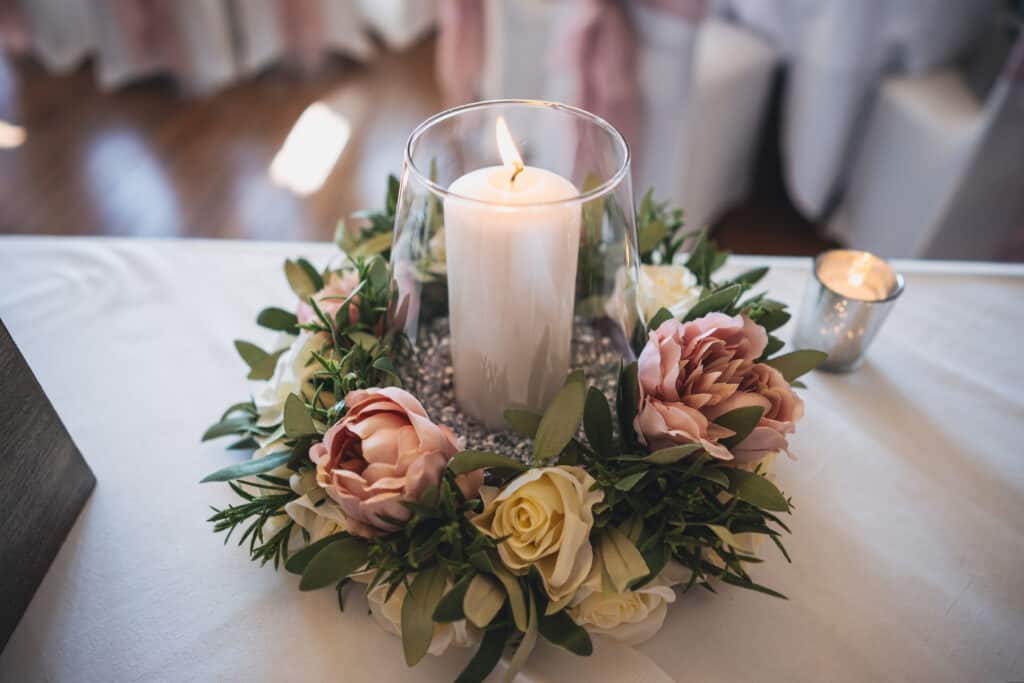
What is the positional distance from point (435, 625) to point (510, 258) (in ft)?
0.68

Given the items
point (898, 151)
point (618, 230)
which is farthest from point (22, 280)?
point (898, 151)

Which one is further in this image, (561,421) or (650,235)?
(650,235)

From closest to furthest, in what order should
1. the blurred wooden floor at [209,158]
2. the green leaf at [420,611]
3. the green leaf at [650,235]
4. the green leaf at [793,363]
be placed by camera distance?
the green leaf at [420,611], the green leaf at [793,363], the green leaf at [650,235], the blurred wooden floor at [209,158]

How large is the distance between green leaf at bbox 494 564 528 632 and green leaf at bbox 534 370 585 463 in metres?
0.07

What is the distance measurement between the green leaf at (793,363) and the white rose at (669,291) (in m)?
0.07

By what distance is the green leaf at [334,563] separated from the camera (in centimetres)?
40

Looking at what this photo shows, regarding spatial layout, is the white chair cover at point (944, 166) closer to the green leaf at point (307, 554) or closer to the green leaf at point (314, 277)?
the green leaf at point (314, 277)

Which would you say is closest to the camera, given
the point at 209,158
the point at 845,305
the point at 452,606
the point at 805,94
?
the point at 452,606

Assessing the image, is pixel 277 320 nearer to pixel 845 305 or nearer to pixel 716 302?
pixel 716 302

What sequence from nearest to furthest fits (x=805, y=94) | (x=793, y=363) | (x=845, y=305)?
(x=793, y=363), (x=845, y=305), (x=805, y=94)

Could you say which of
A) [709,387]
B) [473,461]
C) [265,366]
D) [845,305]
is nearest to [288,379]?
[265,366]

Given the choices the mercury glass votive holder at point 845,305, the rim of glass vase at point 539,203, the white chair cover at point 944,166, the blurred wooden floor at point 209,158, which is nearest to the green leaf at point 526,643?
the rim of glass vase at point 539,203

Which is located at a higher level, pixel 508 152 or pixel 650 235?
pixel 508 152

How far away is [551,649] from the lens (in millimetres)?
443
